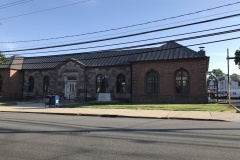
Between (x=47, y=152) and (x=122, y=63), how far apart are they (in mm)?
29045

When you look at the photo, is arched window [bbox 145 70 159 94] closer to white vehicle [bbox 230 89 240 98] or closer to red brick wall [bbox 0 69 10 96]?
red brick wall [bbox 0 69 10 96]

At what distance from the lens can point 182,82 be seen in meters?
32.4

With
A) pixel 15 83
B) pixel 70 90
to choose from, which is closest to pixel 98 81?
pixel 70 90

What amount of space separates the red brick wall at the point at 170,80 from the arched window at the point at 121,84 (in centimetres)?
212

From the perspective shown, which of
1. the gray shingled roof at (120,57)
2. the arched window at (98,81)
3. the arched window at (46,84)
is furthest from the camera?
the arched window at (46,84)

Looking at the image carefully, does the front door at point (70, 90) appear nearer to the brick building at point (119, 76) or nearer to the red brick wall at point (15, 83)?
the brick building at point (119, 76)

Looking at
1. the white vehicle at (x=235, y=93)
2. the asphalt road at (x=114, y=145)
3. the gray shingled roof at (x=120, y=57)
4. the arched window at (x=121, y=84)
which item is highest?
the gray shingled roof at (x=120, y=57)

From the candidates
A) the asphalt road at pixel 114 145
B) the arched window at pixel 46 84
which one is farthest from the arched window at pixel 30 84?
the asphalt road at pixel 114 145

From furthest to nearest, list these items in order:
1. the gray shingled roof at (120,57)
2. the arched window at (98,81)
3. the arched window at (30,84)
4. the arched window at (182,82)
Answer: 1. the arched window at (30,84)
2. the arched window at (98,81)
3. the gray shingled roof at (120,57)
4. the arched window at (182,82)

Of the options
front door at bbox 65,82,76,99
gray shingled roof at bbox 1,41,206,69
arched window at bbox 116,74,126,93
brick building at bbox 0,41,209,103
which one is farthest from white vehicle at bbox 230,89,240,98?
front door at bbox 65,82,76,99

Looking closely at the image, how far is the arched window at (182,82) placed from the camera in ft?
106

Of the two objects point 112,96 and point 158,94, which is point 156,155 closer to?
point 158,94

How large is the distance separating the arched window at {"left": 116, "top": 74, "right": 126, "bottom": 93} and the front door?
6.22 m

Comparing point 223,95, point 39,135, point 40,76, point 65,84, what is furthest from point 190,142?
point 223,95
